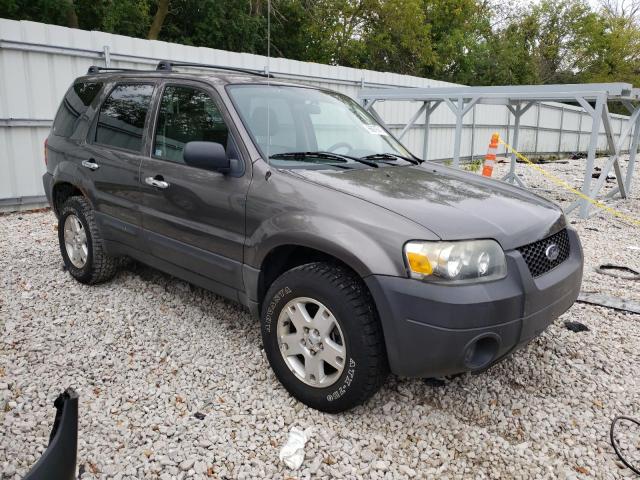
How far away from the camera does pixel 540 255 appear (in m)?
2.77

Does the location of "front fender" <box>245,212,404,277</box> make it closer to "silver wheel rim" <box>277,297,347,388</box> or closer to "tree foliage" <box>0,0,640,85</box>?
"silver wheel rim" <box>277,297,347,388</box>

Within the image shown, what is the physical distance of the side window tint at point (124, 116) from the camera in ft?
12.6

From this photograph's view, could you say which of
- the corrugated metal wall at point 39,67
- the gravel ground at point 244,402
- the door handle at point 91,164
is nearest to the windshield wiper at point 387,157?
the gravel ground at point 244,402

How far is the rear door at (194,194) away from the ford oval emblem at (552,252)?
168cm

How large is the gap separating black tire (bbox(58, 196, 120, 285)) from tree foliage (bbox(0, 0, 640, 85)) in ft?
41.5

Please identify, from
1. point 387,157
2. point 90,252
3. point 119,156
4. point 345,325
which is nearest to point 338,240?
point 345,325

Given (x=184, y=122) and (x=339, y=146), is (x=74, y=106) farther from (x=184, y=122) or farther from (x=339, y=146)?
(x=339, y=146)

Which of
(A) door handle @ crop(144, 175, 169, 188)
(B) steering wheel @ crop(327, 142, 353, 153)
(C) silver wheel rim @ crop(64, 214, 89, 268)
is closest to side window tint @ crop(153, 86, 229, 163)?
(A) door handle @ crop(144, 175, 169, 188)

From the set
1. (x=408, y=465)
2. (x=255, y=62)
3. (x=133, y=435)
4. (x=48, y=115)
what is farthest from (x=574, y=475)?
(x=255, y=62)

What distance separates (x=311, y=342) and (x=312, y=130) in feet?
4.96

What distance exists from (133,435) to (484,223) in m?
2.07

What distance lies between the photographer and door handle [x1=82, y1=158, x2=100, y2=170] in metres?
4.12

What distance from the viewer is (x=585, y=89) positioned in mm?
7961

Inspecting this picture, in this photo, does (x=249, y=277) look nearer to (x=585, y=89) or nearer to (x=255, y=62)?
(x=585, y=89)
